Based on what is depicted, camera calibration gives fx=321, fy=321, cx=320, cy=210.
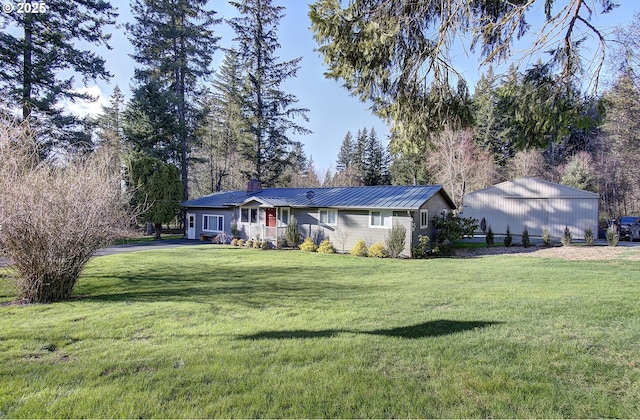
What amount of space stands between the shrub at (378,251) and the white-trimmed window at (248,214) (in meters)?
8.46

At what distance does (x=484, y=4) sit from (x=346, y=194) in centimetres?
1342

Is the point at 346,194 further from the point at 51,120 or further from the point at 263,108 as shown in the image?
the point at 51,120

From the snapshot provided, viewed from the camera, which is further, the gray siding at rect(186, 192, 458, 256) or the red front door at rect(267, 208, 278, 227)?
the red front door at rect(267, 208, 278, 227)

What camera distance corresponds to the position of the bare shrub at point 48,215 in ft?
19.3

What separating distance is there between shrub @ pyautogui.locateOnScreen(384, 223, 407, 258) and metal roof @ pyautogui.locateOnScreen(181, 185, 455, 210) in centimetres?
102

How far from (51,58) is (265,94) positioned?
1509 centimetres

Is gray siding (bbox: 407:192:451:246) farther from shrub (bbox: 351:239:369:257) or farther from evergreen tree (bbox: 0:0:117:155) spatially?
evergreen tree (bbox: 0:0:117:155)

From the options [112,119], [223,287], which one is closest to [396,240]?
[223,287]

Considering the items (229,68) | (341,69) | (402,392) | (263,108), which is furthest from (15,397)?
(229,68)

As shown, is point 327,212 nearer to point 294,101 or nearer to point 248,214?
point 248,214

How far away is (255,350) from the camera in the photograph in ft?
12.6

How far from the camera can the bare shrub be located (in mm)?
5875

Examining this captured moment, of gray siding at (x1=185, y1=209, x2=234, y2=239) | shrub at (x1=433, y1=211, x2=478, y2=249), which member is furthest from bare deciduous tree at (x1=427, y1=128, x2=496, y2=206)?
gray siding at (x1=185, y1=209, x2=234, y2=239)

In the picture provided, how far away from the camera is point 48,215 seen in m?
6.11
